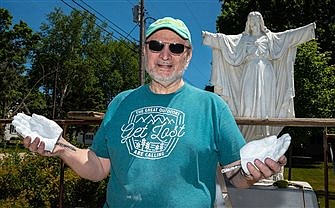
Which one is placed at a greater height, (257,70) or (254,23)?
(254,23)

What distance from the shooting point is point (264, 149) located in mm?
1560

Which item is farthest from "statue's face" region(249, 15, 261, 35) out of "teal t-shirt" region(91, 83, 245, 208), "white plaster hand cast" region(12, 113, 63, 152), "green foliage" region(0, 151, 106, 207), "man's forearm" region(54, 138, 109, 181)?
"white plaster hand cast" region(12, 113, 63, 152)

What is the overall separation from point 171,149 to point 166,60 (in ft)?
1.42

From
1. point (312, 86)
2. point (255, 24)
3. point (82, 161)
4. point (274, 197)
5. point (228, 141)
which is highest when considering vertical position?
point (312, 86)

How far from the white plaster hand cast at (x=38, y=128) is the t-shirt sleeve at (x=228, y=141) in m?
0.68

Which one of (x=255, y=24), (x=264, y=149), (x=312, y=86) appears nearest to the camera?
(x=264, y=149)

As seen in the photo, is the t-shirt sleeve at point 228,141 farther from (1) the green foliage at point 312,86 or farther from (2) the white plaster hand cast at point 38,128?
(1) the green foliage at point 312,86

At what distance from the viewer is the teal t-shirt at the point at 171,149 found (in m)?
1.67

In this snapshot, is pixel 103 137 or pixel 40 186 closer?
pixel 103 137

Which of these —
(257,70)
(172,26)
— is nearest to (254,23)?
(257,70)

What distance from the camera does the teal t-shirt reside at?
167 cm

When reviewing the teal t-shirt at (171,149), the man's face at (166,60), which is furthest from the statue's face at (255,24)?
the teal t-shirt at (171,149)

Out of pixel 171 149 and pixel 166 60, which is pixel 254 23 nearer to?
pixel 166 60

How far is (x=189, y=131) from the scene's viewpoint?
5.59ft
